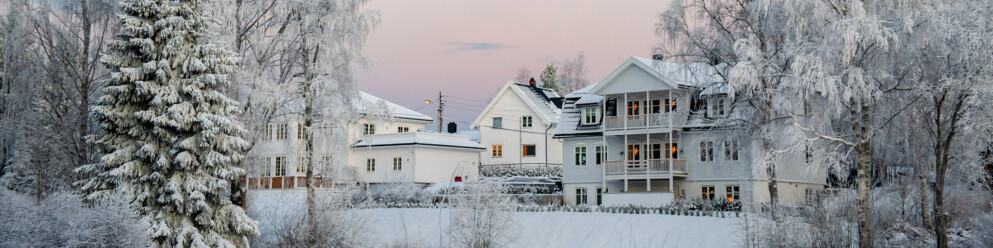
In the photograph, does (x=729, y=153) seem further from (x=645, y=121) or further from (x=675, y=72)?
(x=675, y=72)

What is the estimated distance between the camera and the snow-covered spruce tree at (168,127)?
2177 cm

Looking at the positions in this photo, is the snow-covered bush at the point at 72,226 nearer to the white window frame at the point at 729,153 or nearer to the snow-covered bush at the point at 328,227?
the snow-covered bush at the point at 328,227

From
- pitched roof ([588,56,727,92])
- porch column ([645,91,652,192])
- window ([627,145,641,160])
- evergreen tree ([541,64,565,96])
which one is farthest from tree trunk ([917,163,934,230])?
evergreen tree ([541,64,565,96])

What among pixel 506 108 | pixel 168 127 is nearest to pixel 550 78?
pixel 506 108

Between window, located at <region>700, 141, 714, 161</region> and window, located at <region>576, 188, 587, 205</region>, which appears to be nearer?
window, located at <region>700, 141, 714, 161</region>

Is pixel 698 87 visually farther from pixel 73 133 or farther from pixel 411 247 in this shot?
pixel 73 133

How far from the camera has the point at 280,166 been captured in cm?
4975

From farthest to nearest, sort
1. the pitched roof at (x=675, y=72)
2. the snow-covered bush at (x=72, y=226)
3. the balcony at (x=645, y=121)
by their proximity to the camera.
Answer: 1. the balcony at (x=645, y=121)
2. the pitched roof at (x=675, y=72)
3. the snow-covered bush at (x=72, y=226)

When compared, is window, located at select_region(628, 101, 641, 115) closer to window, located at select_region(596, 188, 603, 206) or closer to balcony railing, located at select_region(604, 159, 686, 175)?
balcony railing, located at select_region(604, 159, 686, 175)

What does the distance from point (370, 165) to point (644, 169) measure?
58.7 feet

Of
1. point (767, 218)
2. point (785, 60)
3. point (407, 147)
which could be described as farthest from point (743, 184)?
point (407, 147)

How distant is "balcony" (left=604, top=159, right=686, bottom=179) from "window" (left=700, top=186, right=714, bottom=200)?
107cm

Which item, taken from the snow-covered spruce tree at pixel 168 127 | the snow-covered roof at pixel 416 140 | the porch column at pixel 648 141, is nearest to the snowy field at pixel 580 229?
the snow-covered spruce tree at pixel 168 127

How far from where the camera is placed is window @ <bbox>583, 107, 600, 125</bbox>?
40906mm
